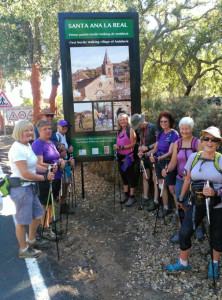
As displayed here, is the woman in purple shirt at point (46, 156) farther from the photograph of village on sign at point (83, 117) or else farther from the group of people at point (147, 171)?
the photograph of village on sign at point (83, 117)

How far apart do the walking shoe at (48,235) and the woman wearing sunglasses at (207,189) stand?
85.2 inches

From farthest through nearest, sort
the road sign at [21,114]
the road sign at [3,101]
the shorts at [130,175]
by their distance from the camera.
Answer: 1. the road sign at [21,114]
2. the road sign at [3,101]
3. the shorts at [130,175]

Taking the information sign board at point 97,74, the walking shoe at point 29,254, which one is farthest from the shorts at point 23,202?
the information sign board at point 97,74

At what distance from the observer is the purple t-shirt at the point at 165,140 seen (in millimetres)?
4414

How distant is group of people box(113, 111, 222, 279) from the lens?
3.01 metres

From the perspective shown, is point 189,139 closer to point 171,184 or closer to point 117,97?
point 171,184

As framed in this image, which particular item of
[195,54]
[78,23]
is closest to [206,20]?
[195,54]

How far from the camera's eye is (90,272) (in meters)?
3.45

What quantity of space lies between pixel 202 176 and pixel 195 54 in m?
12.7

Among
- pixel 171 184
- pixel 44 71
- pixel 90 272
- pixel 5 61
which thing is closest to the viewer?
pixel 90 272

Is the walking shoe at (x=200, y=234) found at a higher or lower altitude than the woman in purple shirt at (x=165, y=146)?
lower

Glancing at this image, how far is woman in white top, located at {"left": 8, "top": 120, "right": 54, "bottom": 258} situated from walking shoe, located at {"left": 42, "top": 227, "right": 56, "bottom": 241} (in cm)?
46

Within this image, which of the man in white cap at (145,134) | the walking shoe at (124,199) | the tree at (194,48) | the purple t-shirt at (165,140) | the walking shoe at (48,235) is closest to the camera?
the walking shoe at (48,235)

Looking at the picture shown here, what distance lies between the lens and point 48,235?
14.3 feet
